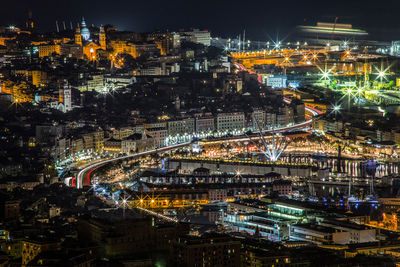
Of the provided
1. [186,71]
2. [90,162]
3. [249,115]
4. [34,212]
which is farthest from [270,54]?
[34,212]

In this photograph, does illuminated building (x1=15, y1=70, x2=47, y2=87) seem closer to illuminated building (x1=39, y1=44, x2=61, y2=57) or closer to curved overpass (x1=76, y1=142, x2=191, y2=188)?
illuminated building (x1=39, y1=44, x2=61, y2=57)

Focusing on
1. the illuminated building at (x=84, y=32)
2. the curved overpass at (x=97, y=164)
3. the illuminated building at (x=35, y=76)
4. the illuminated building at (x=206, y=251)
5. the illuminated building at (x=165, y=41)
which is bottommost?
the illuminated building at (x=206, y=251)

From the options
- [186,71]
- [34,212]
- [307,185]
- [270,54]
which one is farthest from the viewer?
[270,54]

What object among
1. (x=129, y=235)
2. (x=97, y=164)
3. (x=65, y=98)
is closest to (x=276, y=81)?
(x=65, y=98)

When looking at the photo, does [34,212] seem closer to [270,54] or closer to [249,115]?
[249,115]

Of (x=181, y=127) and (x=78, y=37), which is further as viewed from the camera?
(x=78, y=37)

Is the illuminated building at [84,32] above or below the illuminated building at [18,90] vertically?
above

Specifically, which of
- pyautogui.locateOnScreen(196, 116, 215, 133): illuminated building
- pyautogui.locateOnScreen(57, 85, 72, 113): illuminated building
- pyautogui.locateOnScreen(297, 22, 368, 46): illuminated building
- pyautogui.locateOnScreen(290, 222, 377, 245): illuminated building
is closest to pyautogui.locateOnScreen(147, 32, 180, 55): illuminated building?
pyautogui.locateOnScreen(196, 116, 215, 133): illuminated building

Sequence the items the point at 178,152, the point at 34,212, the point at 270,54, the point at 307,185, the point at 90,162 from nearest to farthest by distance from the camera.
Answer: the point at 34,212 < the point at 307,185 < the point at 90,162 < the point at 178,152 < the point at 270,54

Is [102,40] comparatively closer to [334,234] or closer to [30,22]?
[30,22]

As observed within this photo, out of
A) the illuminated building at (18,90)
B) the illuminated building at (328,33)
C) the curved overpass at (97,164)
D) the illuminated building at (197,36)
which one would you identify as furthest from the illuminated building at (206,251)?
the illuminated building at (328,33)

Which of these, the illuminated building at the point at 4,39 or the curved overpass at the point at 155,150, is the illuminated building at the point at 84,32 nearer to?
the illuminated building at the point at 4,39
